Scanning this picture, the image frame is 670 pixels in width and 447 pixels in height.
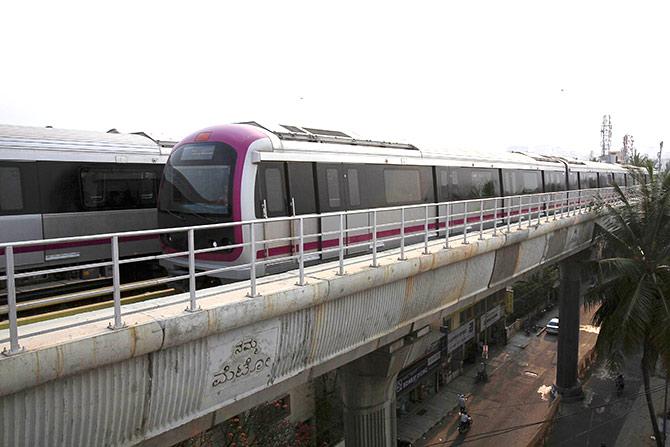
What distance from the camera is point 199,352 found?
5168mm

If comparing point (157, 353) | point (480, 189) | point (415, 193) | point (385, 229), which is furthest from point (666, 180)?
point (157, 353)

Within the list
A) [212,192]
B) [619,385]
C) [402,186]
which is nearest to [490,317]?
[619,385]

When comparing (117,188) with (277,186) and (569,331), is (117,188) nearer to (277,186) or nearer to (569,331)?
(277,186)

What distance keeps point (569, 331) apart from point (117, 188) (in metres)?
19.8

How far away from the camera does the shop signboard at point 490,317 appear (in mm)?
26141

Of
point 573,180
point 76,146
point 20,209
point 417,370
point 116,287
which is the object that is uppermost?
point 76,146

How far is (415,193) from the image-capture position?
12062mm

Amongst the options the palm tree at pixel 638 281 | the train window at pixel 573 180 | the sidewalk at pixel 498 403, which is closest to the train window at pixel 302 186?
the palm tree at pixel 638 281

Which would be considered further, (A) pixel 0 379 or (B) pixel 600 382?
(B) pixel 600 382

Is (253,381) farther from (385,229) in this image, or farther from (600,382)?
(600,382)

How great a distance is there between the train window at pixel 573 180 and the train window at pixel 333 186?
16690mm

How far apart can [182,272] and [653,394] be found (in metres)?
23.7

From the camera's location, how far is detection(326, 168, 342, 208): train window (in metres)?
9.62

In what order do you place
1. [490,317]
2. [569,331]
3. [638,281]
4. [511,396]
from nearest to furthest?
1. [638,281]
2. [569,331]
3. [511,396]
4. [490,317]
